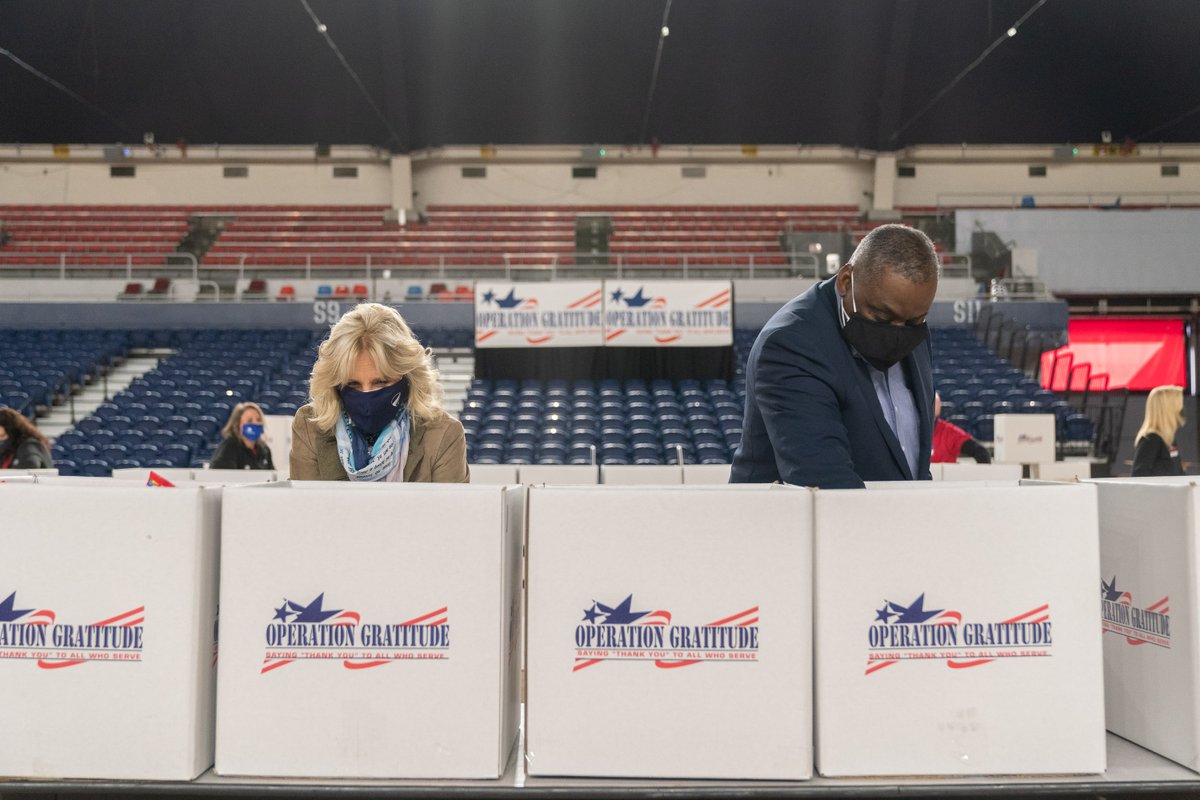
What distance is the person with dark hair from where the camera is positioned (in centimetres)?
458

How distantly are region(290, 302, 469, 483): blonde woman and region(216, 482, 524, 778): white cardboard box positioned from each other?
1.70ft

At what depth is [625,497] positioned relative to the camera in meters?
1.29

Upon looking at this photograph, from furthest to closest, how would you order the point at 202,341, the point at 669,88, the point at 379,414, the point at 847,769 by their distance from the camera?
the point at 669,88
the point at 202,341
the point at 379,414
the point at 847,769

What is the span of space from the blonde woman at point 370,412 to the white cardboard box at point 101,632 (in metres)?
0.55

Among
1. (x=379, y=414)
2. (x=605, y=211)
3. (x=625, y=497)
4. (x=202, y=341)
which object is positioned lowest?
(x=625, y=497)

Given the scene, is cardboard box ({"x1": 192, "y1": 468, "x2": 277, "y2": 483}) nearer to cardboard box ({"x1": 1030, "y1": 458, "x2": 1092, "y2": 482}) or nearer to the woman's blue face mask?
the woman's blue face mask

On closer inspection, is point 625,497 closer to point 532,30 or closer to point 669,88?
point 532,30

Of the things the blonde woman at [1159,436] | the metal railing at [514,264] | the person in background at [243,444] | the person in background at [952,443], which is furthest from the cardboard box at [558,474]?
the metal railing at [514,264]

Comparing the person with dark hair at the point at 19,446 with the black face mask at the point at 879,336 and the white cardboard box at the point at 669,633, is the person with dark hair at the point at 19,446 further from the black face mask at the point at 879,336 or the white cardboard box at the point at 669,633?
the black face mask at the point at 879,336

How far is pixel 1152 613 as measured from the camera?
4.49 ft

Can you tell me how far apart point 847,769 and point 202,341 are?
14.5 m

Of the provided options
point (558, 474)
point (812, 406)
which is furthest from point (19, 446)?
point (812, 406)

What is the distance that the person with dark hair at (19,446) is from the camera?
15.0ft

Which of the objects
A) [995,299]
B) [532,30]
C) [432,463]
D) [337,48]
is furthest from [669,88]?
[432,463]
